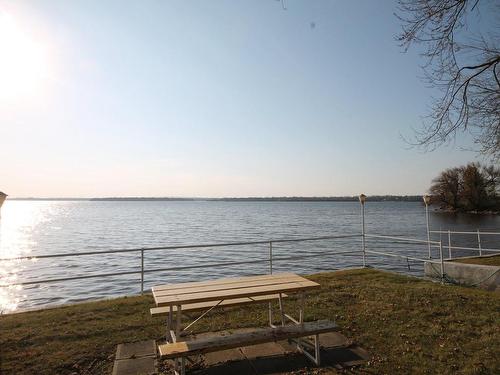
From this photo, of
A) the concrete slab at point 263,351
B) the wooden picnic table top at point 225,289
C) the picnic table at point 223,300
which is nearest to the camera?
the picnic table at point 223,300

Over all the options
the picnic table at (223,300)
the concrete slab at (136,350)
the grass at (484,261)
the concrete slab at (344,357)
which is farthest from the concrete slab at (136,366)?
the grass at (484,261)

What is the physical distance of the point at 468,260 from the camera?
13273 millimetres

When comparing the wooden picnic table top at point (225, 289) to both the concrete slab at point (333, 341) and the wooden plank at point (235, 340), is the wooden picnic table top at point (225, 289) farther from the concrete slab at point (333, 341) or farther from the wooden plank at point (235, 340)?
the concrete slab at point (333, 341)

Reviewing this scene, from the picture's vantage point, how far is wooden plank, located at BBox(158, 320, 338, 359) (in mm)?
3891

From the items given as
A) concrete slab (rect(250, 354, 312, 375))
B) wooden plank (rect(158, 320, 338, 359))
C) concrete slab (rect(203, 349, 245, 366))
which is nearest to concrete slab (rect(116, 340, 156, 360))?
concrete slab (rect(203, 349, 245, 366))

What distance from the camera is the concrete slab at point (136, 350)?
4.86 meters

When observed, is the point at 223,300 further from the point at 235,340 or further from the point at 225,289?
the point at 235,340

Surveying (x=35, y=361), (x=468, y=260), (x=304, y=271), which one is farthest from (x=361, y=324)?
(x=304, y=271)

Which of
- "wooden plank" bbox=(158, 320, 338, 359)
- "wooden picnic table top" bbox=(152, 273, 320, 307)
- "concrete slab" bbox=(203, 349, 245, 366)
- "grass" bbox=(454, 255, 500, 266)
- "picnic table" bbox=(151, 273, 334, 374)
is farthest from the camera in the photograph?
"grass" bbox=(454, 255, 500, 266)

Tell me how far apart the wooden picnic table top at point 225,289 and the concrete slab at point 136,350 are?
893 millimetres

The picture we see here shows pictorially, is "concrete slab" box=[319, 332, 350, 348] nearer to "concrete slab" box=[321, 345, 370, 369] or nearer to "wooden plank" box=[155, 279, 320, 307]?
"concrete slab" box=[321, 345, 370, 369]

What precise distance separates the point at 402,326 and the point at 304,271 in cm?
1130

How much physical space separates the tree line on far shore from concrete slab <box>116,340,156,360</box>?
70.0m

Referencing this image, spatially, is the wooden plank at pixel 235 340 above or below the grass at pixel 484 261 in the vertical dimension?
above
